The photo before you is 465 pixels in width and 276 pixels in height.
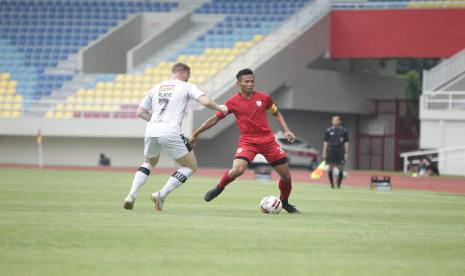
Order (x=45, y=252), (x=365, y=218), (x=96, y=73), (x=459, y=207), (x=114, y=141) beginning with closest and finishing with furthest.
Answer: (x=45, y=252)
(x=365, y=218)
(x=459, y=207)
(x=114, y=141)
(x=96, y=73)

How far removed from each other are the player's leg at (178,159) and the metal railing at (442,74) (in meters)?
27.7

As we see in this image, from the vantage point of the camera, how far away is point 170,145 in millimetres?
16562

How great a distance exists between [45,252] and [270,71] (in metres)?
36.1

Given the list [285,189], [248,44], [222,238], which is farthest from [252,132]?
[248,44]

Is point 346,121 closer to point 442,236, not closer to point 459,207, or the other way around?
point 459,207

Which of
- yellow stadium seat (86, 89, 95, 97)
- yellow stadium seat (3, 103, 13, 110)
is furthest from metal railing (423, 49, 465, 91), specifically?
yellow stadium seat (3, 103, 13, 110)

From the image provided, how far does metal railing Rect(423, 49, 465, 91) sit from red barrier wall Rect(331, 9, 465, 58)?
276 centimetres

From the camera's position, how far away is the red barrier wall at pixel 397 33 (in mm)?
46344

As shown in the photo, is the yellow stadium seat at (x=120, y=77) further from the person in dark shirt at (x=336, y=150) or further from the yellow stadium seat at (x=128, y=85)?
the person in dark shirt at (x=336, y=150)

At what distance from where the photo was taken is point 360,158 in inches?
2116

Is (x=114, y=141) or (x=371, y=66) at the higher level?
(x=371, y=66)

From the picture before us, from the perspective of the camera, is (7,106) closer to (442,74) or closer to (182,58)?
(182,58)

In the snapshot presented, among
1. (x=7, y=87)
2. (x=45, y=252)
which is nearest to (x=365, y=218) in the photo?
(x=45, y=252)

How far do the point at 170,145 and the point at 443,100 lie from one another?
87.8ft
